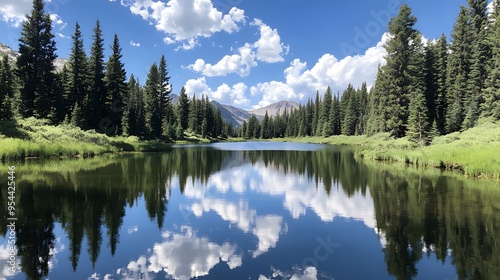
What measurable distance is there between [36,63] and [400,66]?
2184 inches

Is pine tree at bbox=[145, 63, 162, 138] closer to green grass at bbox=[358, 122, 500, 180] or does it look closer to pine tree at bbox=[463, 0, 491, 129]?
green grass at bbox=[358, 122, 500, 180]

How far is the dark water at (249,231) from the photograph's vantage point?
306 inches

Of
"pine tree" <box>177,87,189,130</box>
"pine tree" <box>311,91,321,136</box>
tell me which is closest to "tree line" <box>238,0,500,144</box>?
"pine tree" <box>177,87,189,130</box>

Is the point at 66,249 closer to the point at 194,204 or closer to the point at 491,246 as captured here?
the point at 194,204

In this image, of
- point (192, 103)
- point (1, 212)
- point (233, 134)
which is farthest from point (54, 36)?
point (233, 134)

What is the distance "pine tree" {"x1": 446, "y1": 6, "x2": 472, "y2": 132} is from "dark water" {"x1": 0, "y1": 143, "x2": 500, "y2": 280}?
39320 mm

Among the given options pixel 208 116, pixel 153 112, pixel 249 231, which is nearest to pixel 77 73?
pixel 153 112

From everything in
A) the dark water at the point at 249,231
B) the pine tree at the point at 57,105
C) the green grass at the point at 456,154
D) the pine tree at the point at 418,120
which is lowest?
the dark water at the point at 249,231

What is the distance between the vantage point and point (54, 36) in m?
51.0

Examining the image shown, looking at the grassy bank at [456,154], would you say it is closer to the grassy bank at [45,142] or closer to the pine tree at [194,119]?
the grassy bank at [45,142]

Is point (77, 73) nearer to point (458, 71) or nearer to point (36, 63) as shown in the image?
point (36, 63)

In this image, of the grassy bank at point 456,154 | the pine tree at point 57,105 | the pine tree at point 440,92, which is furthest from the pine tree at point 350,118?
the pine tree at point 57,105

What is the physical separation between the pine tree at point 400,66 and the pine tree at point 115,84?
46.9m

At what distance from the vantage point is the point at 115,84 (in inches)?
2474
